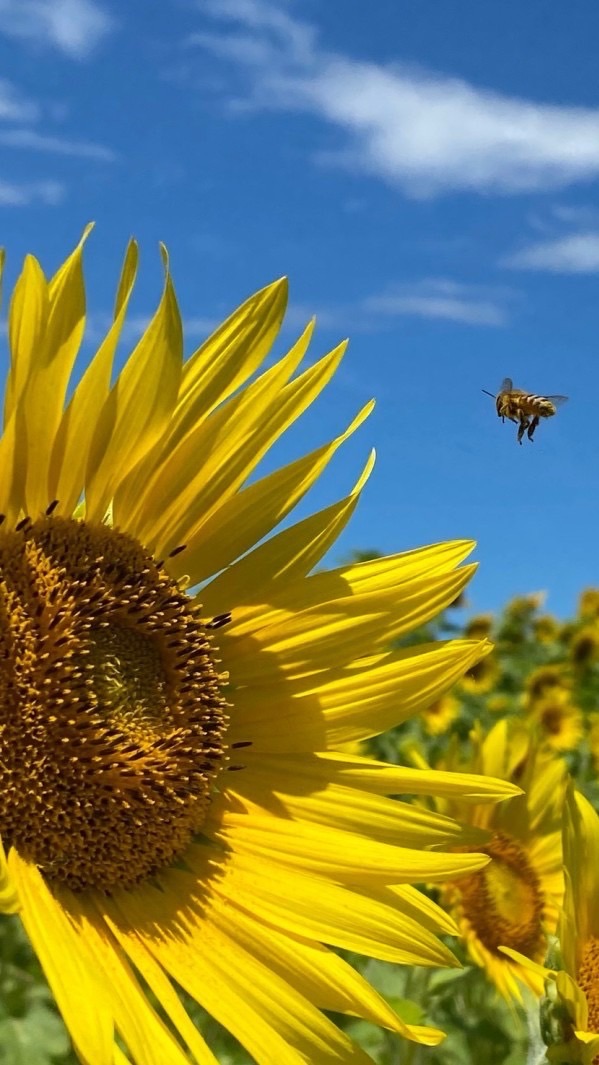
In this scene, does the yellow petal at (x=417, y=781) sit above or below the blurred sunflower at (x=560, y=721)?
below

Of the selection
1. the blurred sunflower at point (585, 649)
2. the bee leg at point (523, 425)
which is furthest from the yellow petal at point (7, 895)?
the blurred sunflower at point (585, 649)

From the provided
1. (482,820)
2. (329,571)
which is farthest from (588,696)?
(329,571)

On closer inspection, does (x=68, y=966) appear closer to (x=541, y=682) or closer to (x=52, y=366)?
(x=52, y=366)

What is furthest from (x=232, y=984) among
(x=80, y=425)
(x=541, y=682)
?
(x=541, y=682)

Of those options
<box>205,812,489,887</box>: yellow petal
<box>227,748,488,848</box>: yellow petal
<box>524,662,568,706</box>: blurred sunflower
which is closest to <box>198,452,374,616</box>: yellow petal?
<box>227,748,488,848</box>: yellow petal

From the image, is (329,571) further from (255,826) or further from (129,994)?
(129,994)

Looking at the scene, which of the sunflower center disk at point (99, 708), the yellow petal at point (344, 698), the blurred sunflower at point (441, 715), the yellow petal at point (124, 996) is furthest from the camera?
the blurred sunflower at point (441, 715)

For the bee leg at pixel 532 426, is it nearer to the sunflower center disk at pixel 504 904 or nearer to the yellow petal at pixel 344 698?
the sunflower center disk at pixel 504 904
